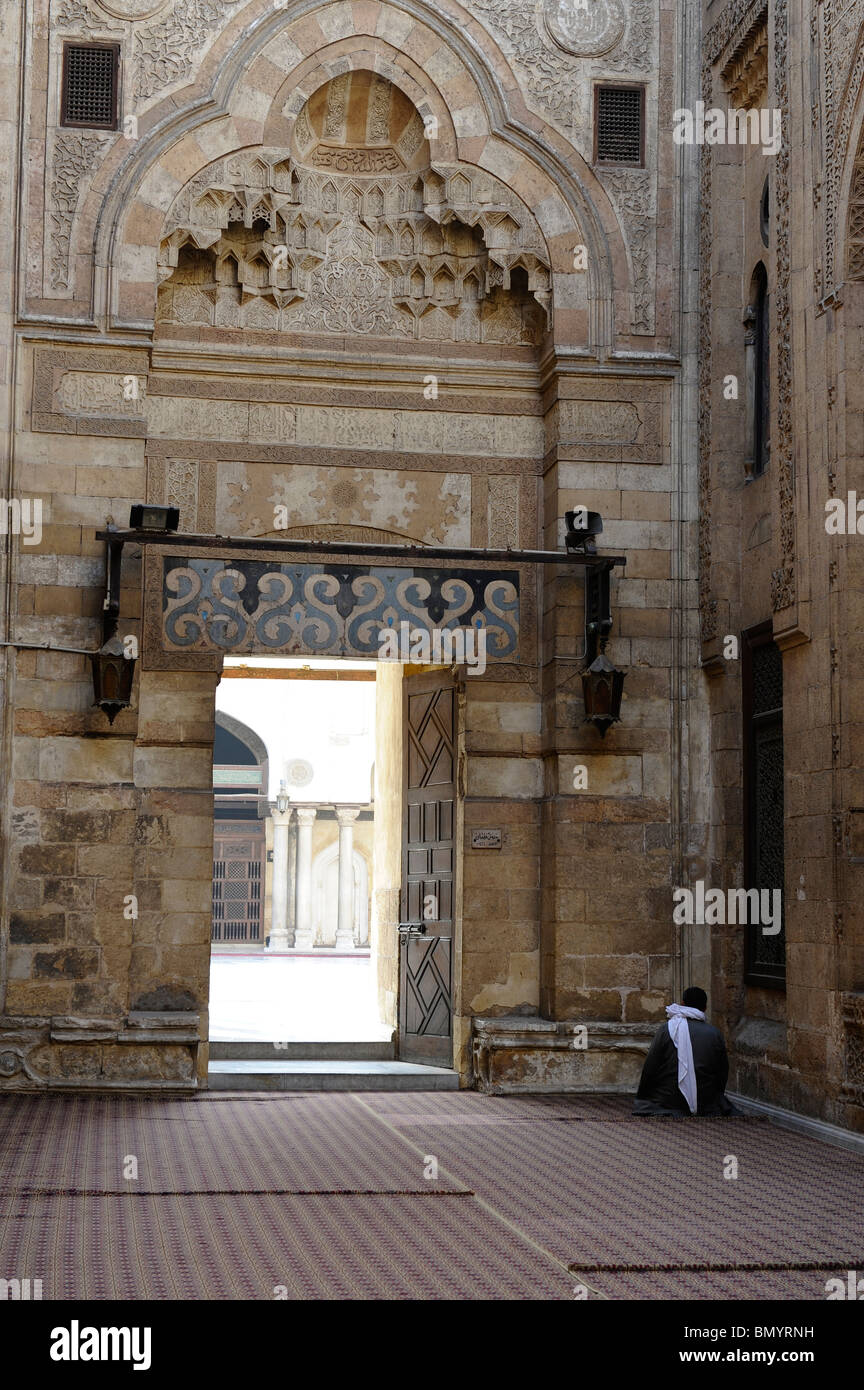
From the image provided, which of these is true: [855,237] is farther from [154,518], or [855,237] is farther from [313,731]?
[313,731]

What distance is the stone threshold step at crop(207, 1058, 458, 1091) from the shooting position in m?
9.69

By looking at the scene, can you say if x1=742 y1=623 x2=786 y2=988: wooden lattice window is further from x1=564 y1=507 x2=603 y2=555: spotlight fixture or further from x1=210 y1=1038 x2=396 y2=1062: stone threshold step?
x1=210 y1=1038 x2=396 y2=1062: stone threshold step

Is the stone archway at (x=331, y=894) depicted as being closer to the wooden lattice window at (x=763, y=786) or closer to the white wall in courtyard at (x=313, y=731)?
the white wall in courtyard at (x=313, y=731)

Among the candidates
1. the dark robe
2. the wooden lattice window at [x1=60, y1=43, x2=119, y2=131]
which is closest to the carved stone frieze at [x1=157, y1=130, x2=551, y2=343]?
the wooden lattice window at [x1=60, y1=43, x2=119, y2=131]

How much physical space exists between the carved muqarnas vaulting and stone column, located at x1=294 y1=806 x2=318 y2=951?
1775 cm

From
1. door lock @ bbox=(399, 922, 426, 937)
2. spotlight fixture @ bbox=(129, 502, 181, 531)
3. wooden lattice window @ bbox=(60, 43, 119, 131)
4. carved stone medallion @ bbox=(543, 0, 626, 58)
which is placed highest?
carved stone medallion @ bbox=(543, 0, 626, 58)

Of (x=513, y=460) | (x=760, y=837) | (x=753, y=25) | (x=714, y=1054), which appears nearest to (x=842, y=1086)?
(x=714, y=1054)

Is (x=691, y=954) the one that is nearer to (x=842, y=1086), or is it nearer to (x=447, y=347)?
(x=842, y=1086)

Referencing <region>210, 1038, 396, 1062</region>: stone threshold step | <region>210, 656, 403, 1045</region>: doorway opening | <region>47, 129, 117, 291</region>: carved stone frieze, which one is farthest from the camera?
<region>210, 656, 403, 1045</region>: doorway opening

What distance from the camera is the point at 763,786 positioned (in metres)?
9.20

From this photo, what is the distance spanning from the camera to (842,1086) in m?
7.65

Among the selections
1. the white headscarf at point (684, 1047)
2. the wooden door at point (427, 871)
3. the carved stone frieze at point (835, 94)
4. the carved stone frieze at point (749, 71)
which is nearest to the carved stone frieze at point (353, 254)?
the carved stone frieze at point (749, 71)

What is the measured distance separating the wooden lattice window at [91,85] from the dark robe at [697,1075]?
6.15m

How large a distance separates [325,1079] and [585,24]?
669 centimetres
